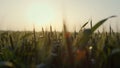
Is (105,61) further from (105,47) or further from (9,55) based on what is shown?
(9,55)

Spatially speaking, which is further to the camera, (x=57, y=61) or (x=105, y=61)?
(x=57, y=61)

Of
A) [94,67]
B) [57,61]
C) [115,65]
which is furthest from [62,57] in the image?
[115,65]

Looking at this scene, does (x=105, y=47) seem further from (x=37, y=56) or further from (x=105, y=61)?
(x=37, y=56)

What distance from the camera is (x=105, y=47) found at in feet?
7.72

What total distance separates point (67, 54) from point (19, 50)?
3.41 ft

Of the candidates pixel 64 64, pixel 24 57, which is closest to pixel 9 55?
pixel 24 57

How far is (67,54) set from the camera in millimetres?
1825

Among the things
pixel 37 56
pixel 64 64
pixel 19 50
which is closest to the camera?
pixel 64 64

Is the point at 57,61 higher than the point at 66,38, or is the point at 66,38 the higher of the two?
the point at 66,38

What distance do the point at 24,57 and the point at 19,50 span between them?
32 cm

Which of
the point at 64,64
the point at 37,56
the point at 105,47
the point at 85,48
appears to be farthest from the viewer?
the point at 105,47

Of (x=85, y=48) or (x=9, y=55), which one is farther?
(x=9, y=55)

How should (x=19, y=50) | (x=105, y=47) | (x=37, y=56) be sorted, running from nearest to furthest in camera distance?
(x=37, y=56) → (x=105, y=47) → (x=19, y=50)

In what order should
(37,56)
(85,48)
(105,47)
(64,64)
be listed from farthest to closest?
(105,47), (37,56), (85,48), (64,64)
